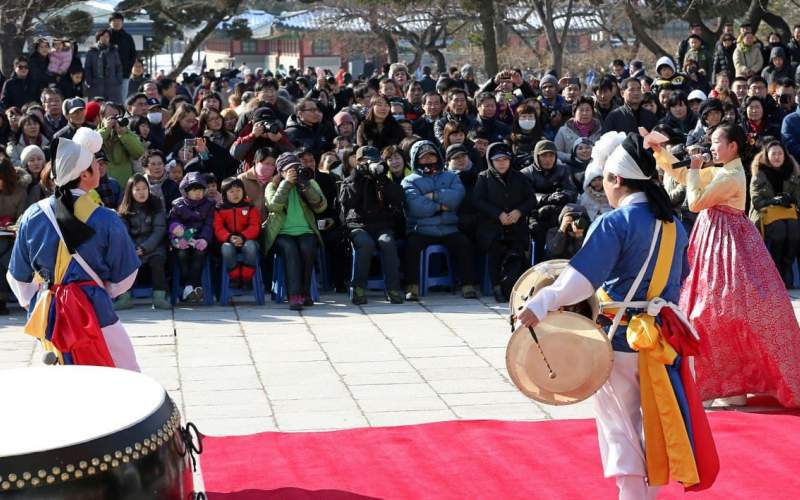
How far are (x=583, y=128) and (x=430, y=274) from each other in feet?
8.46

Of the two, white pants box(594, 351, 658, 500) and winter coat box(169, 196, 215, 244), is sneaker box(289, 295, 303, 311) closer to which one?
winter coat box(169, 196, 215, 244)

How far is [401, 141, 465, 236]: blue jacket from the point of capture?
10.7 meters

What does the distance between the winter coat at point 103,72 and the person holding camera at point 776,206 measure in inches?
331

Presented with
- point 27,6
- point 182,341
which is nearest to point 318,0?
point 27,6

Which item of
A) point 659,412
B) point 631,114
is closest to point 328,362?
point 659,412

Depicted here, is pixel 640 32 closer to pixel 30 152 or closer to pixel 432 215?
pixel 432 215

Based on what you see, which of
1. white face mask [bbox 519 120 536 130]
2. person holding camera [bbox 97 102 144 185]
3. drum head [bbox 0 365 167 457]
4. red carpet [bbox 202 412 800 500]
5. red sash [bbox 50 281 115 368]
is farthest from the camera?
white face mask [bbox 519 120 536 130]

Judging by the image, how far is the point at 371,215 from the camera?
1056 cm

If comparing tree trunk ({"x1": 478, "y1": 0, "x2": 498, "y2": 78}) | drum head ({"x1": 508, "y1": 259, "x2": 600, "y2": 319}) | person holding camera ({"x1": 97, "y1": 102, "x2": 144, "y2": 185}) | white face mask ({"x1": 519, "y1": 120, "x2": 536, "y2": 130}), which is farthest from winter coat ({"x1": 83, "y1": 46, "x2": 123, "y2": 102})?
tree trunk ({"x1": 478, "y1": 0, "x2": 498, "y2": 78})

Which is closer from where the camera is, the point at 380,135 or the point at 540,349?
the point at 540,349

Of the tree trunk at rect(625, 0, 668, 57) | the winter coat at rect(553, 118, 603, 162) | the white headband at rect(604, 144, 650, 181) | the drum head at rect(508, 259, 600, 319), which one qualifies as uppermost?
the tree trunk at rect(625, 0, 668, 57)

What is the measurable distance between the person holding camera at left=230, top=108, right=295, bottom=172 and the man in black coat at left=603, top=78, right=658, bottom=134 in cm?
347

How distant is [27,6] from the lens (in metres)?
22.8

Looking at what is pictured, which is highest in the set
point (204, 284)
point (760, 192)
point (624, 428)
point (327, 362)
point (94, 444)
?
point (760, 192)
